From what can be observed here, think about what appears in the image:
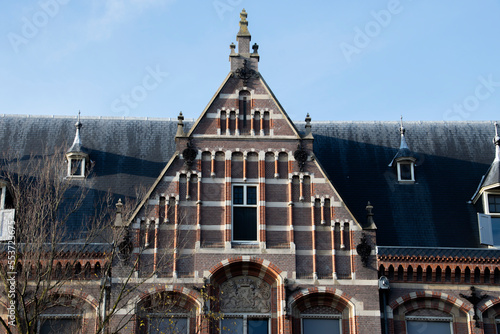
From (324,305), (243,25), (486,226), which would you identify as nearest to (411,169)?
(486,226)

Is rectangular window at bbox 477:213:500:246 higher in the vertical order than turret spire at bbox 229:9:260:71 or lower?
lower

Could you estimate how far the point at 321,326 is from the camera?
28.3 m

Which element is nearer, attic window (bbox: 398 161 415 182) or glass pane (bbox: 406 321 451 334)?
glass pane (bbox: 406 321 451 334)

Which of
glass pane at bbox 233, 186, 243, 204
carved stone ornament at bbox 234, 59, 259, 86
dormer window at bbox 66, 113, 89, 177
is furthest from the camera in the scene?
dormer window at bbox 66, 113, 89, 177

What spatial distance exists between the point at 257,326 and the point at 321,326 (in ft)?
8.04

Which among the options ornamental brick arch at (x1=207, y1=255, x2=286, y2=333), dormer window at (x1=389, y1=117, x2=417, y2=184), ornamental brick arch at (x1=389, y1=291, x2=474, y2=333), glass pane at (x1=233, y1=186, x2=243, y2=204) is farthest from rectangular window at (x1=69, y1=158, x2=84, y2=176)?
ornamental brick arch at (x1=389, y1=291, x2=474, y2=333)

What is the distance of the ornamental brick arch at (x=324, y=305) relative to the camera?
27812mm

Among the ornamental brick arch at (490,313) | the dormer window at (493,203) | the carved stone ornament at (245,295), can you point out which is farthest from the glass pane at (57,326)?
the dormer window at (493,203)

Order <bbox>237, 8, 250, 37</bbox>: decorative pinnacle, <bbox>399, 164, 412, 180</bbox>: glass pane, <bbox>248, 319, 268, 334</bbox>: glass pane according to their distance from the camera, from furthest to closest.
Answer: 1. <bbox>399, 164, 412, 180</bbox>: glass pane
2. <bbox>237, 8, 250, 37</bbox>: decorative pinnacle
3. <bbox>248, 319, 268, 334</bbox>: glass pane

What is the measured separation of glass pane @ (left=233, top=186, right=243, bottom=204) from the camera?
29.2 m

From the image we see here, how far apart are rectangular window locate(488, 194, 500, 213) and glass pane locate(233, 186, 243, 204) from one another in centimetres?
1054

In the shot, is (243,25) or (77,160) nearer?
(243,25)

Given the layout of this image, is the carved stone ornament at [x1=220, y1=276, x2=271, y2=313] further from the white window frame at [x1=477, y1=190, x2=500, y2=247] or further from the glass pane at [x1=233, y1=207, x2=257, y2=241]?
the white window frame at [x1=477, y1=190, x2=500, y2=247]

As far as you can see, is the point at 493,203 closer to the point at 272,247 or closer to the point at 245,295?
the point at 272,247
